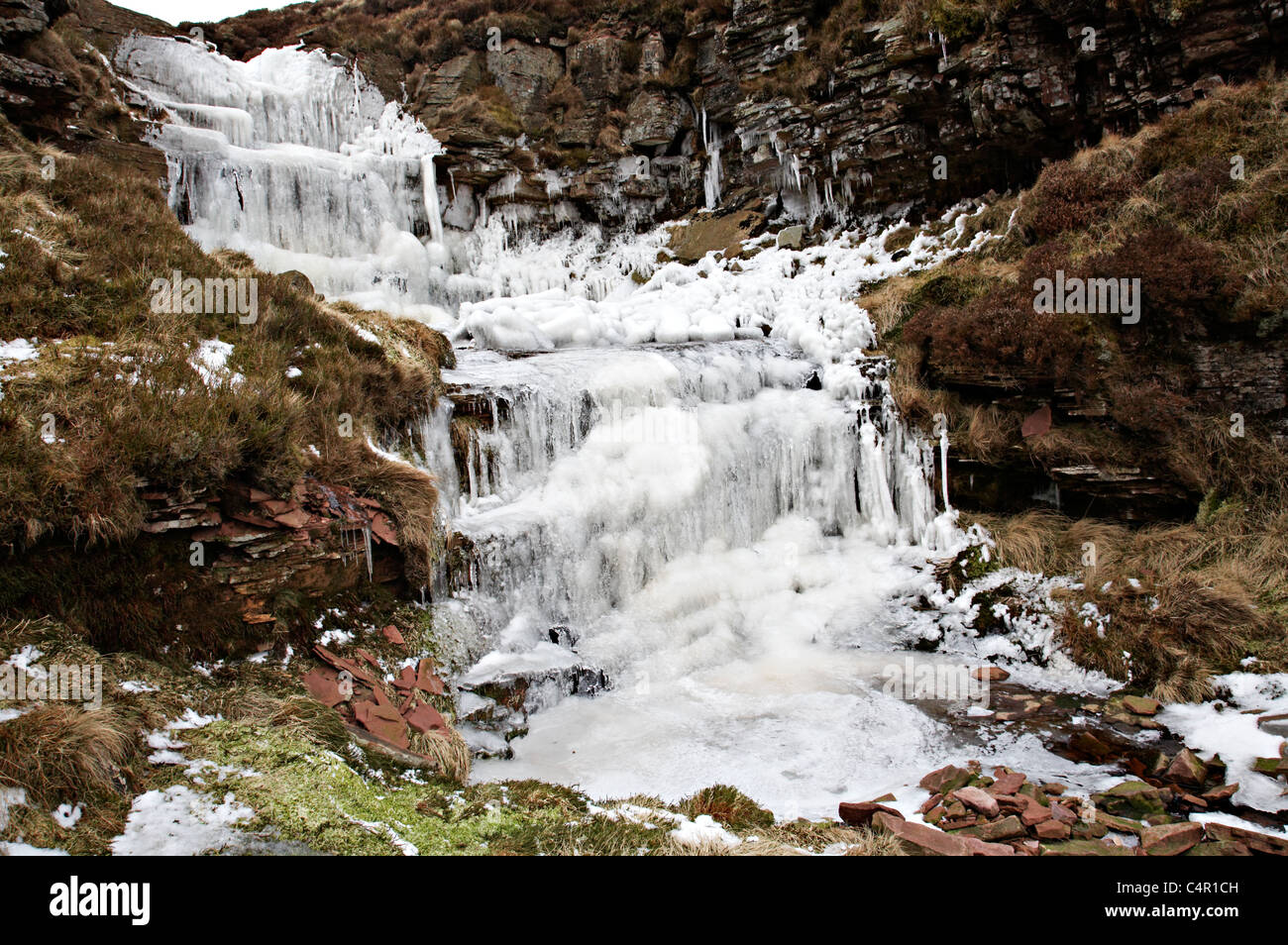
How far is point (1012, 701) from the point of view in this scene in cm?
709

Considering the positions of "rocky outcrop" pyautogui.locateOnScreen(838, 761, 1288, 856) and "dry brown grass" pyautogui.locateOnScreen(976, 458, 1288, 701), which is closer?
"rocky outcrop" pyautogui.locateOnScreen(838, 761, 1288, 856)

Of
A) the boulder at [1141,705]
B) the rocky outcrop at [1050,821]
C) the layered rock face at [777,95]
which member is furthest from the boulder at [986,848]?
the layered rock face at [777,95]

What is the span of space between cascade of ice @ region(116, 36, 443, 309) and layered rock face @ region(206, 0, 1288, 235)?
1.19m

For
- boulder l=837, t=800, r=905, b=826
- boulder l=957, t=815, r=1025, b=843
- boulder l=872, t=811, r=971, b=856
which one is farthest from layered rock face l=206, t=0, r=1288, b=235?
boulder l=872, t=811, r=971, b=856

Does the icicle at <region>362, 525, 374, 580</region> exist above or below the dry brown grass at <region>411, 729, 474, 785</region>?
above

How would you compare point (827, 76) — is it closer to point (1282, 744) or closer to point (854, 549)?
point (854, 549)

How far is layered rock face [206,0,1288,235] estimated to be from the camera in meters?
11.9

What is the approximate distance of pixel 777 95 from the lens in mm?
16422

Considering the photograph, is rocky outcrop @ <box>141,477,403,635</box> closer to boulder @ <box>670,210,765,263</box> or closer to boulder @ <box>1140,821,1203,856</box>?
boulder @ <box>1140,821,1203,856</box>

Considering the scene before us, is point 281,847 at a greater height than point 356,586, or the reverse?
point 356,586

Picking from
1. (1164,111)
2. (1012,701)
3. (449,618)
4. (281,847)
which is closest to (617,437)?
(449,618)

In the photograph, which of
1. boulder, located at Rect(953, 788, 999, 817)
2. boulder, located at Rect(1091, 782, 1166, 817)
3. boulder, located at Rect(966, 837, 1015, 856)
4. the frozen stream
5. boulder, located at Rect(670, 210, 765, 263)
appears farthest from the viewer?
boulder, located at Rect(670, 210, 765, 263)

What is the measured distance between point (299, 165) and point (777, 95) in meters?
10.3
